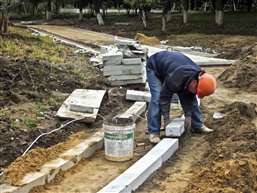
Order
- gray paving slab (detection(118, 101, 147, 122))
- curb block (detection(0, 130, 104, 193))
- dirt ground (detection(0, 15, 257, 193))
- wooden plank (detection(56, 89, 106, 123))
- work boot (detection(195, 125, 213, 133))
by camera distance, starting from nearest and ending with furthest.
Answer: curb block (detection(0, 130, 104, 193)), dirt ground (detection(0, 15, 257, 193)), work boot (detection(195, 125, 213, 133)), wooden plank (detection(56, 89, 106, 123)), gray paving slab (detection(118, 101, 147, 122))

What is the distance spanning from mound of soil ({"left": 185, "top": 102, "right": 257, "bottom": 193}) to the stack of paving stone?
237cm

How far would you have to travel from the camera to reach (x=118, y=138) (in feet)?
16.9

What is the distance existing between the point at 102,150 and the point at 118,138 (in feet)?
2.51

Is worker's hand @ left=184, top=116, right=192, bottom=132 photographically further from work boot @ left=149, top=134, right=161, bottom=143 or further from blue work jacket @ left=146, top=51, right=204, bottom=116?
work boot @ left=149, top=134, right=161, bottom=143

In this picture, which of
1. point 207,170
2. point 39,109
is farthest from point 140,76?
point 207,170

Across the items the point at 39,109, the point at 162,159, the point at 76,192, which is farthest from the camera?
the point at 39,109

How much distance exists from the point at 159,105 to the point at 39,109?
6.60 feet

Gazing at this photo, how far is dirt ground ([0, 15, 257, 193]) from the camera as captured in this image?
4.49 metres

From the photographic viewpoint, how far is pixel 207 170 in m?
4.54

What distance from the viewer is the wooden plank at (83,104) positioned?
660 cm

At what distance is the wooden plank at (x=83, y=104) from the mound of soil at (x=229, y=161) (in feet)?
6.00

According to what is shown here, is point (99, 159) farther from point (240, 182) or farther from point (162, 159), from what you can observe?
point (240, 182)

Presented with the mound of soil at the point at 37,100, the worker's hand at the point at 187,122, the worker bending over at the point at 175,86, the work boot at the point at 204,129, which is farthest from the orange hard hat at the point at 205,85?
the mound of soil at the point at 37,100

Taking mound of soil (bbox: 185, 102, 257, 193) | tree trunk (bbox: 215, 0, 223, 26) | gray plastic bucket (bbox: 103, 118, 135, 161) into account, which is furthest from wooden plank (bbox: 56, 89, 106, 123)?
tree trunk (bbox: 215, 0, 223, 26)
